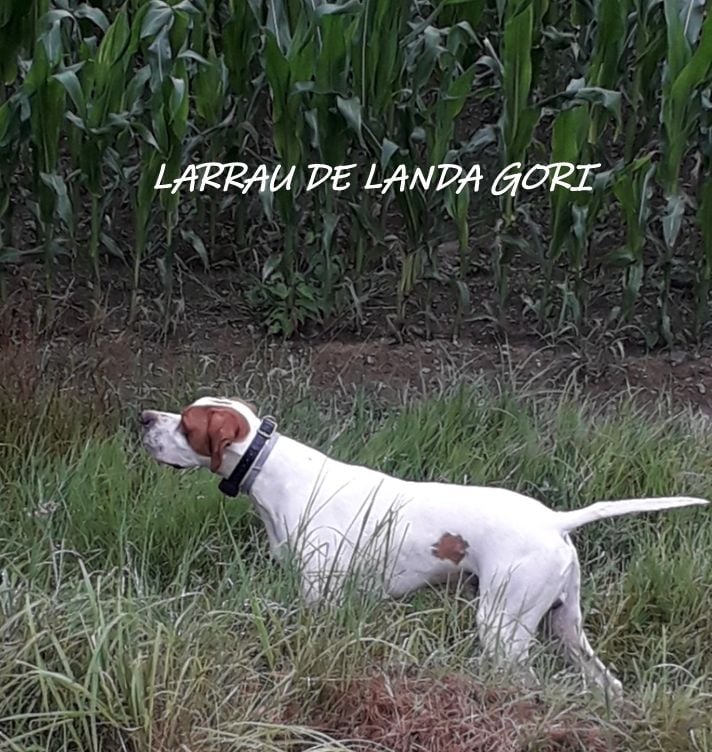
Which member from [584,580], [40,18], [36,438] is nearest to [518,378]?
[584,580]

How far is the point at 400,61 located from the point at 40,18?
5.05 feet

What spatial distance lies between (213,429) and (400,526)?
578mm

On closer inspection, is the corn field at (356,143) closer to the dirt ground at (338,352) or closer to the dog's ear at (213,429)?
the dirt ground at (338,352)

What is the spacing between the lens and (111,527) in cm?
417

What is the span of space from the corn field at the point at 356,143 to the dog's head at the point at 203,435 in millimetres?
2093

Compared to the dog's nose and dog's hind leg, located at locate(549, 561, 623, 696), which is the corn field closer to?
the dog's nose

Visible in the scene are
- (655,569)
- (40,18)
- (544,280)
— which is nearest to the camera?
(655,569)

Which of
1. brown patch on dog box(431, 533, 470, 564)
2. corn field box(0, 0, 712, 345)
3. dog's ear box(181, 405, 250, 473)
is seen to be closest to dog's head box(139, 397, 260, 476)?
dog's ear box(181, 405, 250, 473)

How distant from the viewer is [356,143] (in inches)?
249

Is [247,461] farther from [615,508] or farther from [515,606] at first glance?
[615,508]

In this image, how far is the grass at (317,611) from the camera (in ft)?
9.61

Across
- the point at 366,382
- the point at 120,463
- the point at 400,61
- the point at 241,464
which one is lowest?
the point at 366,382

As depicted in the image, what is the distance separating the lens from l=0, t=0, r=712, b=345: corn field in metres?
5.77

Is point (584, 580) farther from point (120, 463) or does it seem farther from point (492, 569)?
point (120, 463)
